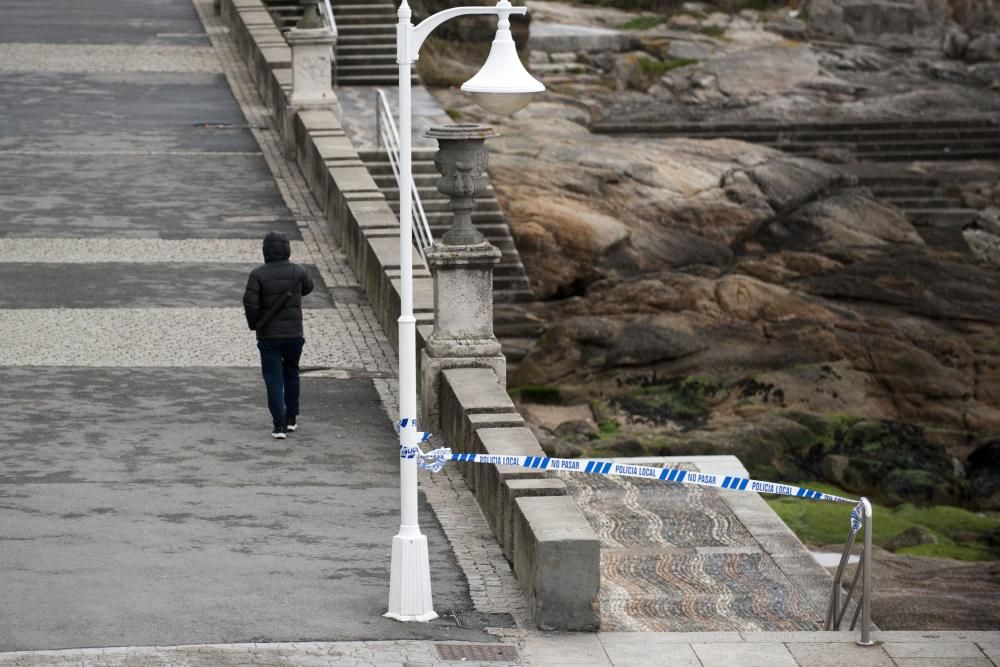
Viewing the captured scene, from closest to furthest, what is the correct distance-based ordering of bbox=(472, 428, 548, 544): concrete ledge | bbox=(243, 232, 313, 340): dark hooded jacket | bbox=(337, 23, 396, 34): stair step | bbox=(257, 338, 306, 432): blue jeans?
1. bbox=(472, 428, 548, 544): concrete ledge
2. bbox=(243, 232, 313, 340): dark hooded jacket
3. bbox=(257, 338, 306, 432): blue jeans
4. bbox=(337, 23, 396, 34): stair step

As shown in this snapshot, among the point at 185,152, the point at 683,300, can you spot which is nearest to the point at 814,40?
the point at 683,300

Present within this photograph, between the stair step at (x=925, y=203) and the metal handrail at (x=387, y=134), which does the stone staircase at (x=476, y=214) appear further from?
the stair step at (x=925, y=203)

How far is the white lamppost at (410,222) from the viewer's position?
33.0 feet

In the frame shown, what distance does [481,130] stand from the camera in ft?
44.0

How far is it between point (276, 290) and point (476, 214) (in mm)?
13412

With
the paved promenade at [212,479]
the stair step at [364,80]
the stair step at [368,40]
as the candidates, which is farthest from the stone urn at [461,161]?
the stair step at [368,40]

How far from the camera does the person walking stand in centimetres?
1322

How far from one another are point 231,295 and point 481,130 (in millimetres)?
5365

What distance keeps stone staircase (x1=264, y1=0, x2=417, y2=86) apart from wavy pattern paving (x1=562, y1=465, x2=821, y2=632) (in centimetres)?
1343

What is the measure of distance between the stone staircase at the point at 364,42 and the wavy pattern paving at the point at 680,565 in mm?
13434

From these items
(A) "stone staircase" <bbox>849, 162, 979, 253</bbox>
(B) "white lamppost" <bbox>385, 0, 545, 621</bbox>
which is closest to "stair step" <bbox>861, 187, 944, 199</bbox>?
(A) "stone staircase" <bbox>849, 162, 979, 253</bbox>

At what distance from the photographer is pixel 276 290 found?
13242mm

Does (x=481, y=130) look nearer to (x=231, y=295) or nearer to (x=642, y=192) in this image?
(x=231, y=295)

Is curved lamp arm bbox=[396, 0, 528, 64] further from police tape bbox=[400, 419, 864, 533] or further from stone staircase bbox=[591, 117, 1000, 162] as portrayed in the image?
stone staircase bbox=[591, 117, 1000, 162]
